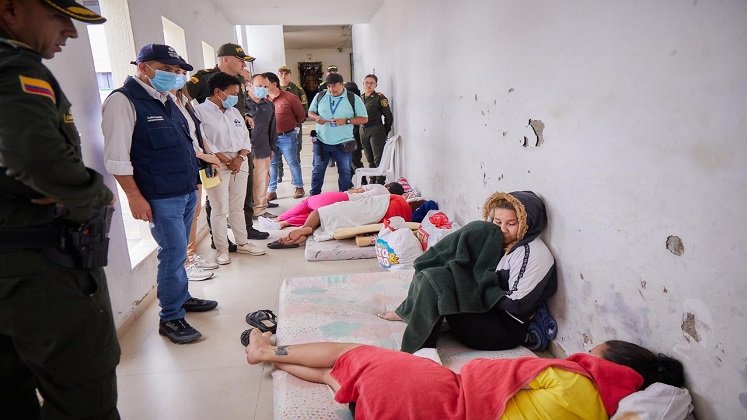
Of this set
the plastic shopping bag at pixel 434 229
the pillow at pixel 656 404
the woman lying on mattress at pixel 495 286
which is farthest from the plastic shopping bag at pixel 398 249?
the pillow at pixel 656 404

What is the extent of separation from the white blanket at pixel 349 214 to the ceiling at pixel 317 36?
29.6 feet

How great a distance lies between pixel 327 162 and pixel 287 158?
704 mm

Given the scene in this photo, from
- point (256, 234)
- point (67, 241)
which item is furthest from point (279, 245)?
point (67, 241)

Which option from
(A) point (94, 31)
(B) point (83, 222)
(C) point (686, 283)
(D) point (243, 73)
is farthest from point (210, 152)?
(C) point (686, 283)

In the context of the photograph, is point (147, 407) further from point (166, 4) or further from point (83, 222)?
point (166, 4)

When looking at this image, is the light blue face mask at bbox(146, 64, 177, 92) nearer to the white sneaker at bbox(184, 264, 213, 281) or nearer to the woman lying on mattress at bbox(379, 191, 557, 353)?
the white sneaker at bbox(184, 264, 213, 281)

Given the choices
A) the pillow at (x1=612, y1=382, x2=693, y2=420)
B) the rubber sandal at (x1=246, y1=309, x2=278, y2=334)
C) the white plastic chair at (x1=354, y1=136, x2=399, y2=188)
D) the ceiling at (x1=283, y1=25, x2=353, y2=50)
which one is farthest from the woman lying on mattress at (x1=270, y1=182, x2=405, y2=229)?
the ceiling at (x1=283, y1=25, x2=353, y2=50)

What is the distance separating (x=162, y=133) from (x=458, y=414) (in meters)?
1.77

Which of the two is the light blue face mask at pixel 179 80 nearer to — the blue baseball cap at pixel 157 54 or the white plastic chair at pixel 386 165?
the blue baseball cap at pixel 157 54

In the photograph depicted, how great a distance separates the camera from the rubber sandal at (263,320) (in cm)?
231

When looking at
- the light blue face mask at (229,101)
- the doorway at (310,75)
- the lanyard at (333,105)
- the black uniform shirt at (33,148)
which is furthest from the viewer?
the doorway at (310,75)

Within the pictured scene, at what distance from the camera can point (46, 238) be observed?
1083 millimetres

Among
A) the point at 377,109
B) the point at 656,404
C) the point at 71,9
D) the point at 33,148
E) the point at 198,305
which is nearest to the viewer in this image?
the point at 33,148

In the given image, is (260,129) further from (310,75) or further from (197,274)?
(310,75)
